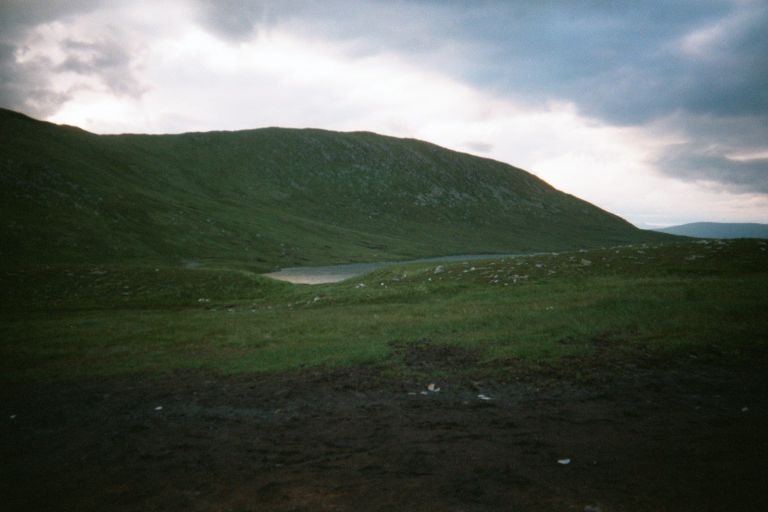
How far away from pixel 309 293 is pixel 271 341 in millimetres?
15396

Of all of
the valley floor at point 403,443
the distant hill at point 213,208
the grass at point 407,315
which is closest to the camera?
the valley floor at point 403,443

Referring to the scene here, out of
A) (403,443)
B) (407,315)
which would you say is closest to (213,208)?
(407,315)

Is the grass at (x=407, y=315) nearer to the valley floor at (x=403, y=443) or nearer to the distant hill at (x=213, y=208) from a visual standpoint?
the valley floor at (x=403, y=443)

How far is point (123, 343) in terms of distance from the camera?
2173cm

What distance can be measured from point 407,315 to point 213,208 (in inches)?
4284

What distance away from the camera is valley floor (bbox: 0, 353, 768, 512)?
7.65 meters

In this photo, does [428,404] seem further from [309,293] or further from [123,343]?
[309,293]

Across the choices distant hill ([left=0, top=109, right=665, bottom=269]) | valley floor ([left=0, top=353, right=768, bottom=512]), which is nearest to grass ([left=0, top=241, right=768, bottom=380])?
valley floor ([left=0, top=353, right=768, bottom=512])

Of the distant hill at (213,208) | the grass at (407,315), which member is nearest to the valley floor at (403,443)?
the grass at (407,315)

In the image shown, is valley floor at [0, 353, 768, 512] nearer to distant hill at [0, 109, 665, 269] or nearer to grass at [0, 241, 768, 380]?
grass at [0, 241, 768, 380]

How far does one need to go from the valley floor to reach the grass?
7.79ft

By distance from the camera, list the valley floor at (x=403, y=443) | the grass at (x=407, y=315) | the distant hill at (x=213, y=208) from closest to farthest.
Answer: the valley floor at (x=403, y=443) < the grass at (x=407, y=315) < the distant hill at (x=213, y=208)

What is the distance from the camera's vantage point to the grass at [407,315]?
54.5 feet

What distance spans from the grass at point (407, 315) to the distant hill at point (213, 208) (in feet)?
139
